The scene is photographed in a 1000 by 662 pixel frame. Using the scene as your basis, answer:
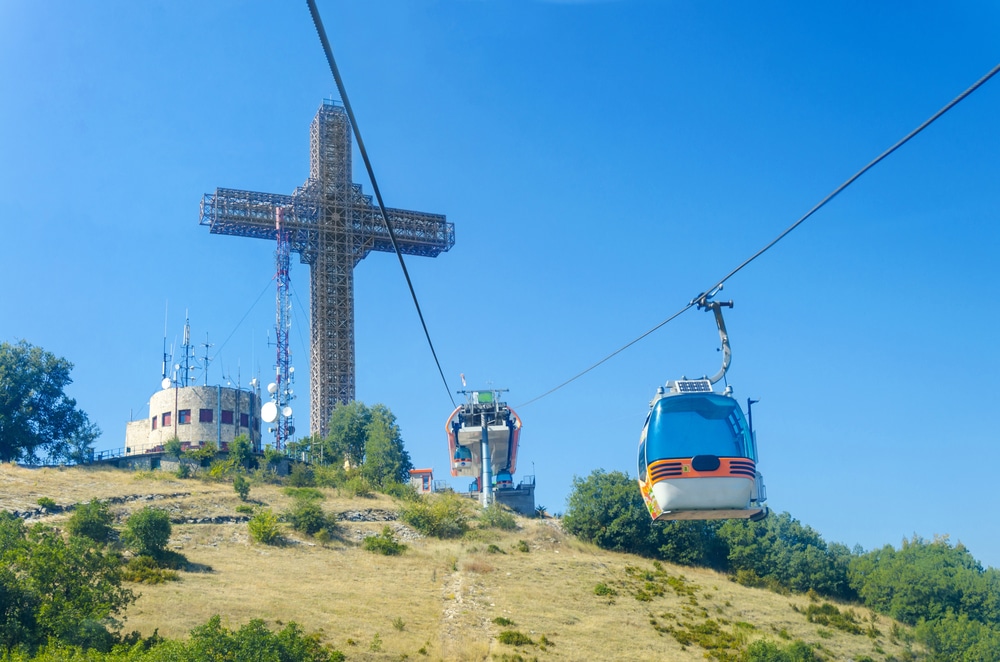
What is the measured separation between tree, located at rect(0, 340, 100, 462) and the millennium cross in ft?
58.7

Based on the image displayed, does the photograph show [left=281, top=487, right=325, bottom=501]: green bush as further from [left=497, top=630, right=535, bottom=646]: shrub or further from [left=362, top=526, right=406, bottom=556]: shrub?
[left=497, top=630, right=535, bottom=646]: shrub

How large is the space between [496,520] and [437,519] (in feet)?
15.5

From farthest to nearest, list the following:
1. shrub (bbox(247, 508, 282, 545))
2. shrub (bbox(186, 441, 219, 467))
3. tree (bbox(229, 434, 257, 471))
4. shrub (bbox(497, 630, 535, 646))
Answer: tree (bbox(229, 434, 257, 471)) → shrub (bbox(186, 441, 219, 467)) → shrub (bbox(247, 508, 282, 545)) → shrub (bbox(497, 630, 535, 646))

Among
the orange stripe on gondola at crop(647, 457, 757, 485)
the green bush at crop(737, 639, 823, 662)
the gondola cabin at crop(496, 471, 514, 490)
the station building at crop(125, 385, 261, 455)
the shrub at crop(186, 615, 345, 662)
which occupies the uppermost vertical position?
the station building at crop(125, 385, 261, 455)

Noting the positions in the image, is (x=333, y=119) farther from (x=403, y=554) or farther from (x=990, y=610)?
(x=990, y=610)

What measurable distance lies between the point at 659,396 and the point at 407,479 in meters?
60.4

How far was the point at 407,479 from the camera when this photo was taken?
81062mm

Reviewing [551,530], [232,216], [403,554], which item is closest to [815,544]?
[551,530]


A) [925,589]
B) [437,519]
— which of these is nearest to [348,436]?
[437,519]

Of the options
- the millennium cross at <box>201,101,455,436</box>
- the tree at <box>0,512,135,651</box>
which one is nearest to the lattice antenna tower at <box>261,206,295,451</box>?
the millennium cross at <box>201,101,455,436</box>

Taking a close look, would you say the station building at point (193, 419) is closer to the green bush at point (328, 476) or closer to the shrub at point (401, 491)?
the green bush at point (328, 476)

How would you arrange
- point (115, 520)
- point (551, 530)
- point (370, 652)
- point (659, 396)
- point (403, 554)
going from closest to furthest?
point (659, 396)
point (370, 652)
point (115, 520)
point (403, 554)
point (551, 530)

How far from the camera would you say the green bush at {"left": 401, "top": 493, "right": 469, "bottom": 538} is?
63.6 metres

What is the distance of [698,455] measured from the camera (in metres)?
21.9
